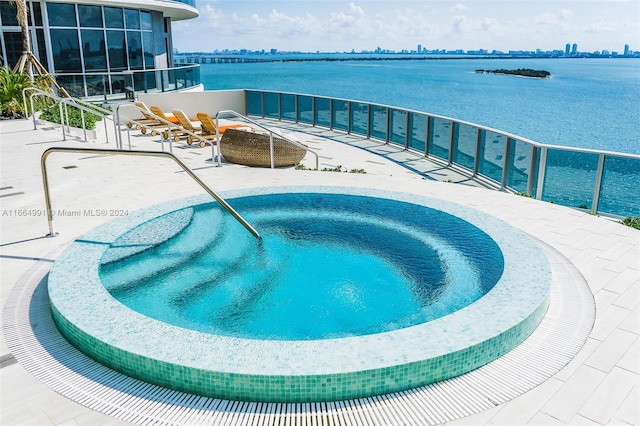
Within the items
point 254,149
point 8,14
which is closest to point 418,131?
point 254,149

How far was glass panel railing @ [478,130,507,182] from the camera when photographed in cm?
993

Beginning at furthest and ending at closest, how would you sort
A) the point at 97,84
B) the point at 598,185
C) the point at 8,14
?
the point at 8,14 → the point at 97,84 → the point at 598,185

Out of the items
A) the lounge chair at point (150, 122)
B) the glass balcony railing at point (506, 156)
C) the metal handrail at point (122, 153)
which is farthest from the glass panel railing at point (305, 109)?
the metal handrail at point (122, 153)

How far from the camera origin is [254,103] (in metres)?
19.9

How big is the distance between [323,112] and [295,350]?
1460 cm

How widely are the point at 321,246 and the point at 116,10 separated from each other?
19225 mm

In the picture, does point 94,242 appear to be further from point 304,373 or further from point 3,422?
point 304,373

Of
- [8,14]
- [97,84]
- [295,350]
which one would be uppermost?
[8,14]

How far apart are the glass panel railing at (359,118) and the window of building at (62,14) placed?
11.9 metres

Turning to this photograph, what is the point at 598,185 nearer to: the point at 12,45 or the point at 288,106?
the point at 288,106

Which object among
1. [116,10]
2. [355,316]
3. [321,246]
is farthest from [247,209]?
[116,10]

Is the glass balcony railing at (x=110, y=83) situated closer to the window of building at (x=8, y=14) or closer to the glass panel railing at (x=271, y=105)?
the window of building at (x=8, y=14)

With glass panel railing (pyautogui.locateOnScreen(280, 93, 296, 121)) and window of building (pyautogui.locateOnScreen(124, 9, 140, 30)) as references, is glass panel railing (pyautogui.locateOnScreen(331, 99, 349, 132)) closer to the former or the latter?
glass panel railing (pyautogui.locateOnScreen(280, 93, 296, 121))

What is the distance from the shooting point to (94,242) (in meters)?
5.75
